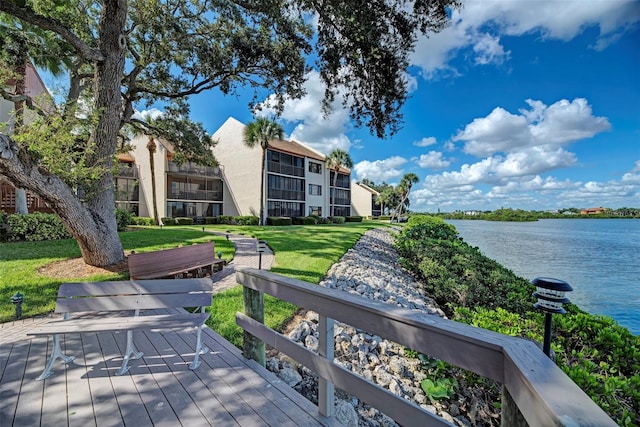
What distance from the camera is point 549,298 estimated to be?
177 cm

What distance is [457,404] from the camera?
404cm

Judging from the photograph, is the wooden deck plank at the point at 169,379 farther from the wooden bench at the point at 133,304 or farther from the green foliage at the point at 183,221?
the green foliage at the point at 183,221

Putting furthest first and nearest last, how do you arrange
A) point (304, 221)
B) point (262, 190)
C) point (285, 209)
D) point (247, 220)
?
Result: point (285, 209) → point (304, 221) → point (247, 220) → point (262, 190)

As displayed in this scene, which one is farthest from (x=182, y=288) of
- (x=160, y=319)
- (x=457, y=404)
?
(x=457, y=404)

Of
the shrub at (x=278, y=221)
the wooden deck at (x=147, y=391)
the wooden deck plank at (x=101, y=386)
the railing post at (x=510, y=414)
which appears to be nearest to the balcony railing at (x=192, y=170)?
the shrub at (x=278, y=221)

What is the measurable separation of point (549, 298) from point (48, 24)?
9882 mm

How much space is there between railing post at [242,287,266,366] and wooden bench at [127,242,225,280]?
13.5 feet

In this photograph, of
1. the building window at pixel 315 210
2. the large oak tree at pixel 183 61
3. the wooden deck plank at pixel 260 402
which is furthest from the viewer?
the building window at pixel 315 210

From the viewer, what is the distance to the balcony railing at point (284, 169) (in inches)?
1220

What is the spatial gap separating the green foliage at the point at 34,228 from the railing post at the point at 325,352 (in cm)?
1378

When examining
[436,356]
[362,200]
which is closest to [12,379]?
[436,356]

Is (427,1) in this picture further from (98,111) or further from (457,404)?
(98,111)

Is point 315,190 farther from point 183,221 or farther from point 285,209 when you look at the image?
point 183,221

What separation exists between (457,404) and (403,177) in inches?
2306
